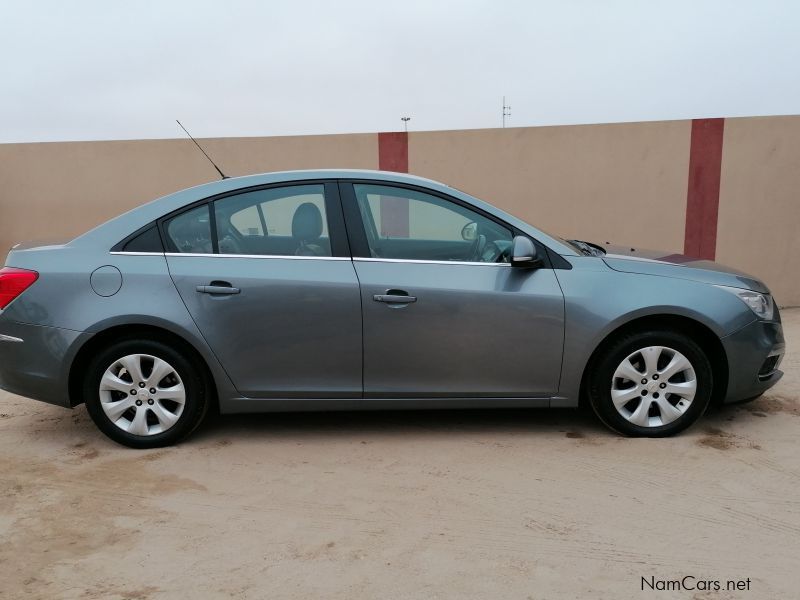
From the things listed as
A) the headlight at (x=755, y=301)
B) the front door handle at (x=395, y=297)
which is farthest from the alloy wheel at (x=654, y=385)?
the front door handle at (x=395, y=297)

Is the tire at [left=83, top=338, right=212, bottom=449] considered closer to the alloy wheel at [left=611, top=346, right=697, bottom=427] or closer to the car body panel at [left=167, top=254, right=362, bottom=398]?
the car body panel at [left=167, top=254, right=362, bottom=398]

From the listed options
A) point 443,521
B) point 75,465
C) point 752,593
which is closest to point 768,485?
point 752,593

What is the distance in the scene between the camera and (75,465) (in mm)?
3592

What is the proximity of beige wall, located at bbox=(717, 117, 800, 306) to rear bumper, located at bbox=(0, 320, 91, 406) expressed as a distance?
7572 mm

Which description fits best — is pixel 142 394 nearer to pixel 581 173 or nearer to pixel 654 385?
pixel 654 385

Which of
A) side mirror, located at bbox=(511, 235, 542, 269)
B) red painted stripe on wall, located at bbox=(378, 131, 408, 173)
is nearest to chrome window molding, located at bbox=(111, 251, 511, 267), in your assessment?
side mirror, located at bbox=(511, 235, 542, 269)

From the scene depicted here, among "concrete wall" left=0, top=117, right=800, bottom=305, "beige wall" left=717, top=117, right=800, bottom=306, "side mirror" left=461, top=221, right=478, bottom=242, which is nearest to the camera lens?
"side mirror" left=461, top=221, right=478, bottom=242

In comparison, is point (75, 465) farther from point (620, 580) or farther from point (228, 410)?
point (620, 580)

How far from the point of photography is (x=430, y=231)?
12.9 feet

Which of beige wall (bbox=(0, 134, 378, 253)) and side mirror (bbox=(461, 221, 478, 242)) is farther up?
beige wall (bbox=(0, 134, 378, 253))

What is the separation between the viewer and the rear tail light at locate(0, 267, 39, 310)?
3631 mm

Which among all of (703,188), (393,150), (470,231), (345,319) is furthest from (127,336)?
(703,188)

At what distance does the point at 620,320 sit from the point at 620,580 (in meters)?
1.59

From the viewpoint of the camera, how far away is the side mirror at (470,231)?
380cm
